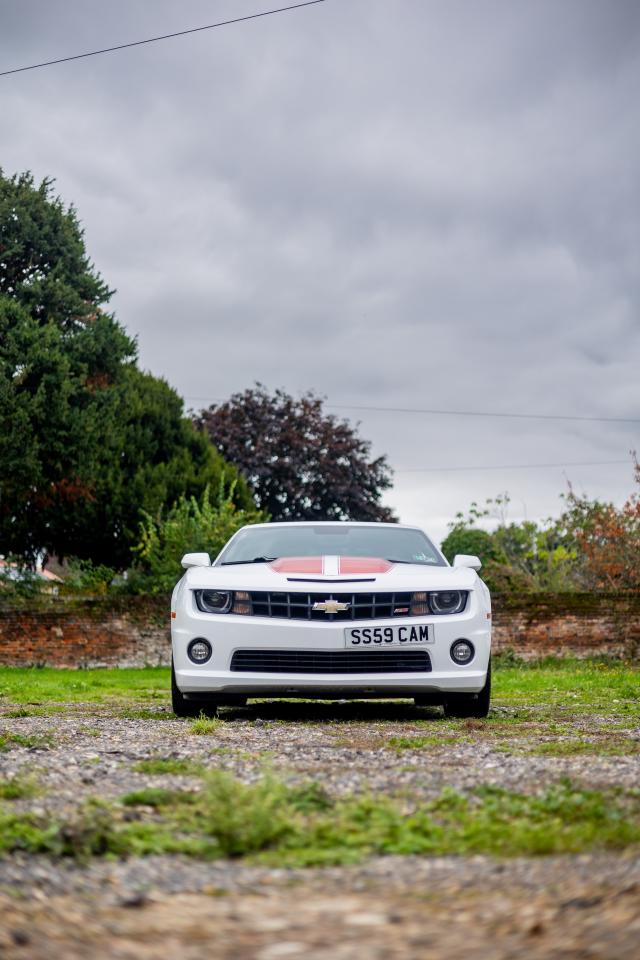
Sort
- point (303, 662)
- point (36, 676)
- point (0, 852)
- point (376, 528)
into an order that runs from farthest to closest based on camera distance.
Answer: point (36, 676)
point (376, 528)
point (303, 662)
point (0, 852)

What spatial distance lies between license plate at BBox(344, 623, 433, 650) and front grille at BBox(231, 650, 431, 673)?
0.06m

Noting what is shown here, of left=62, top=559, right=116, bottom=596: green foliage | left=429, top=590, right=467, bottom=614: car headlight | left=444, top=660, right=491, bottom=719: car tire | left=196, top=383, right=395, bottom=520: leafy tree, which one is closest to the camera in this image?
left=429, top=590, right=467, bottom=614: car headlight

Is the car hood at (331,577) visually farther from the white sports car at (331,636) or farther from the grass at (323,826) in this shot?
the grass at (323,826)

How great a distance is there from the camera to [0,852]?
3318mm

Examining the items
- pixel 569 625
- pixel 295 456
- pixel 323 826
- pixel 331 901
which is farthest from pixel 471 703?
pixel 295 456

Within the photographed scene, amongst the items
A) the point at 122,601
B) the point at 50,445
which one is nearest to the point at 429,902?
the point at 122,601

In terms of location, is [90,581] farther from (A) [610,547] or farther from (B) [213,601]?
(B) [213,601]

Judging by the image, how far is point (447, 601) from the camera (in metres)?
8.09

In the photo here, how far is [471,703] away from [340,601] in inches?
49.7

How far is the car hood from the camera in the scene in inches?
316

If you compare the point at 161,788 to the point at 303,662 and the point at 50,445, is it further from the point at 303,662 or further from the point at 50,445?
the point at 50,445

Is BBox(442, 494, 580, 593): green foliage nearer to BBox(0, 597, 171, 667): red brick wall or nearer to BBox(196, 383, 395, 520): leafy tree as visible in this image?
BBox(0, 597, 171, 667): red brick wall

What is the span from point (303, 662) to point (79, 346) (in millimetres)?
22307

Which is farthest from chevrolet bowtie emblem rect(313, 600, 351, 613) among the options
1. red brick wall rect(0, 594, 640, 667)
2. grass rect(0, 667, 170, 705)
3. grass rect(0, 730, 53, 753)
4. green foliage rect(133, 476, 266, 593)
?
green foliage rect(133, 476, 266, 593)
